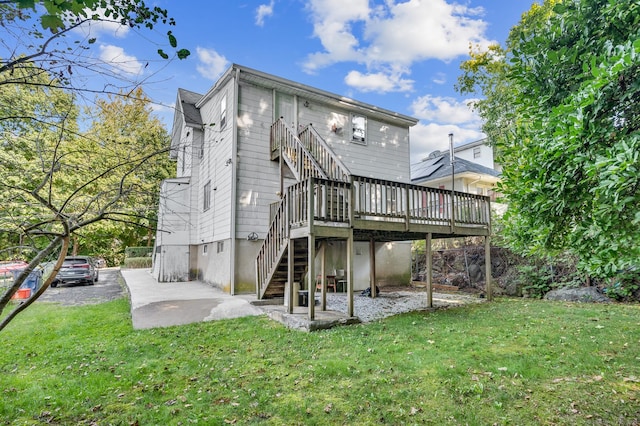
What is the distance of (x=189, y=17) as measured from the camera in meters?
3.76

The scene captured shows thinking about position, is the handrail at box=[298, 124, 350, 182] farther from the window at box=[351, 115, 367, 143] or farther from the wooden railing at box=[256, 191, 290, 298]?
the window at box=[351, 115, 367, 143]

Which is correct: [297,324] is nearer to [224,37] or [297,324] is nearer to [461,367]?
[461,367]

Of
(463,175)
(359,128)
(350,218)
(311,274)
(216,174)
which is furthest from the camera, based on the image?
(463,175)

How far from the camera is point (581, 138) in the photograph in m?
2.89

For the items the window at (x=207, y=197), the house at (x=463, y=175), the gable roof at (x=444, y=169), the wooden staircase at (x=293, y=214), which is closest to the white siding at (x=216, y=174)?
the window at (x=207, y=197)

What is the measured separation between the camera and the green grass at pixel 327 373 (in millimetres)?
3418

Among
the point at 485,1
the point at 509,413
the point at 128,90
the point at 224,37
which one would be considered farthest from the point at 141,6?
the point at 485,1

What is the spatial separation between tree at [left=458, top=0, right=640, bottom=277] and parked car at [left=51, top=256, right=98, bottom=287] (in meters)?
16.7

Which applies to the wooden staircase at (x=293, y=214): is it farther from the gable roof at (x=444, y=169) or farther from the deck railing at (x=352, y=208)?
the gable roof at (x=444, y=169)

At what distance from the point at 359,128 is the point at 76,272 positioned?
44.9 feet

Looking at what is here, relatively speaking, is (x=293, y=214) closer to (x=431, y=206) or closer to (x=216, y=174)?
(x=431, y=206)

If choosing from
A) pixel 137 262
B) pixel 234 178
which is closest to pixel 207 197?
pixel 234 178

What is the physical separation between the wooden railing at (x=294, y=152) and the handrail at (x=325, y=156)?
26cm

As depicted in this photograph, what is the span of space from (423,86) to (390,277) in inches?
457
